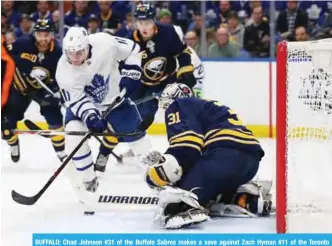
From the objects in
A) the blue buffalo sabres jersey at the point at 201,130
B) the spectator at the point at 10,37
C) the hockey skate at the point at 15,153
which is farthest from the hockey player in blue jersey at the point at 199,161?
the spectator at the point at 10,37

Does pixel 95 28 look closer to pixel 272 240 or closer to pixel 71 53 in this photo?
pixel 71 53

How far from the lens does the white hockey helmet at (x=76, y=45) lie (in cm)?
410

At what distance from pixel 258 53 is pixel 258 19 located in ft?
0.88

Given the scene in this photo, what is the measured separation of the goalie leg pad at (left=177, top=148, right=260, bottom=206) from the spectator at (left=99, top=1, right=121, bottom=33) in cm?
377

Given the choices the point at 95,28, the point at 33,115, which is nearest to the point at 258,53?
the point at 95,28

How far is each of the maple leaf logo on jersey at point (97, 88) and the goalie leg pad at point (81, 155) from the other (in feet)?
0.89

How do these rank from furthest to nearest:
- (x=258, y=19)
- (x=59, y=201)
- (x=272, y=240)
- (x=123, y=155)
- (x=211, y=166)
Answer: (x=258, y=19) < (x=123, y=155) < (x=59, y=201) < (x=211, y=166) < (x=272, y=240)

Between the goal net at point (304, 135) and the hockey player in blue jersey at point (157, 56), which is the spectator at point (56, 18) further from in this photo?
the goal net at point (304, 135)

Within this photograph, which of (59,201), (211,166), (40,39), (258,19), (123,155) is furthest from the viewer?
(258,19)

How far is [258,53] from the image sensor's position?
6.98 meters

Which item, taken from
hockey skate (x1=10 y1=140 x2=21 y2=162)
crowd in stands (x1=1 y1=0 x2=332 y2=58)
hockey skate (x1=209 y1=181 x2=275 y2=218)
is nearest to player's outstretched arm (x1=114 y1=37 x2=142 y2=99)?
hockey skate (x1=209 y1=181 x2=275 y2=218)

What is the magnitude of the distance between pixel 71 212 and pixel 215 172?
30.0 inches

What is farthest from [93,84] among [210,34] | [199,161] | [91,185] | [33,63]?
[210,34]

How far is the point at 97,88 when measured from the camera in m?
4.47
